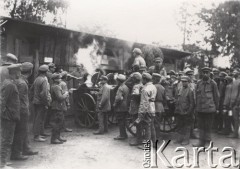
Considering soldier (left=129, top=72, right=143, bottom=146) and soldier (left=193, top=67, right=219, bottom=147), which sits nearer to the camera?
soldier (left=129, top=72, right=143, bottom=146)

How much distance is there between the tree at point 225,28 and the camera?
1538 centimetres

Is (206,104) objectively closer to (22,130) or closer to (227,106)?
(227,106)

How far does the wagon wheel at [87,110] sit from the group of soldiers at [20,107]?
49.3 inches

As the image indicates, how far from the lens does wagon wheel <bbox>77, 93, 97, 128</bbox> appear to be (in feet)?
30.6

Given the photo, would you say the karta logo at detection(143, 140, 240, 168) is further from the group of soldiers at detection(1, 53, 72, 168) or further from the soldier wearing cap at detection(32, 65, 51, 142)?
the soldier wearing cap at detection(32, 65, 51, 142)

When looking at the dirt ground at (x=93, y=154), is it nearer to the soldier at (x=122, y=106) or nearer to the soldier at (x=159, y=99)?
the soldier at (x=122, y=106)

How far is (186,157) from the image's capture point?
6.36 m

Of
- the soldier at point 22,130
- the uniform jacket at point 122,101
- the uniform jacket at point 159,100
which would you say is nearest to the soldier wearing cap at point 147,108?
the uniform jacket at point 159,100

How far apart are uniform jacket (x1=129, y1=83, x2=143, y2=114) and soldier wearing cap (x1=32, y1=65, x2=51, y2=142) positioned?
6.94 ft

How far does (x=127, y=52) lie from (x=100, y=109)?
596cm

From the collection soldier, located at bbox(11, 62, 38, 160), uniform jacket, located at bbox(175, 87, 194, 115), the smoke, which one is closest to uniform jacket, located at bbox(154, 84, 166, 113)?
uniform jacket, located at bbox(175, 87, 194, 115)

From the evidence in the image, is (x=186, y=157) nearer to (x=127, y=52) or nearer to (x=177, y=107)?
(x=177, y=107)

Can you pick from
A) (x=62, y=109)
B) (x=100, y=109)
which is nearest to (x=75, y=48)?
(x=100, y=109)

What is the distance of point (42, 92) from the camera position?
7570 millimetres
